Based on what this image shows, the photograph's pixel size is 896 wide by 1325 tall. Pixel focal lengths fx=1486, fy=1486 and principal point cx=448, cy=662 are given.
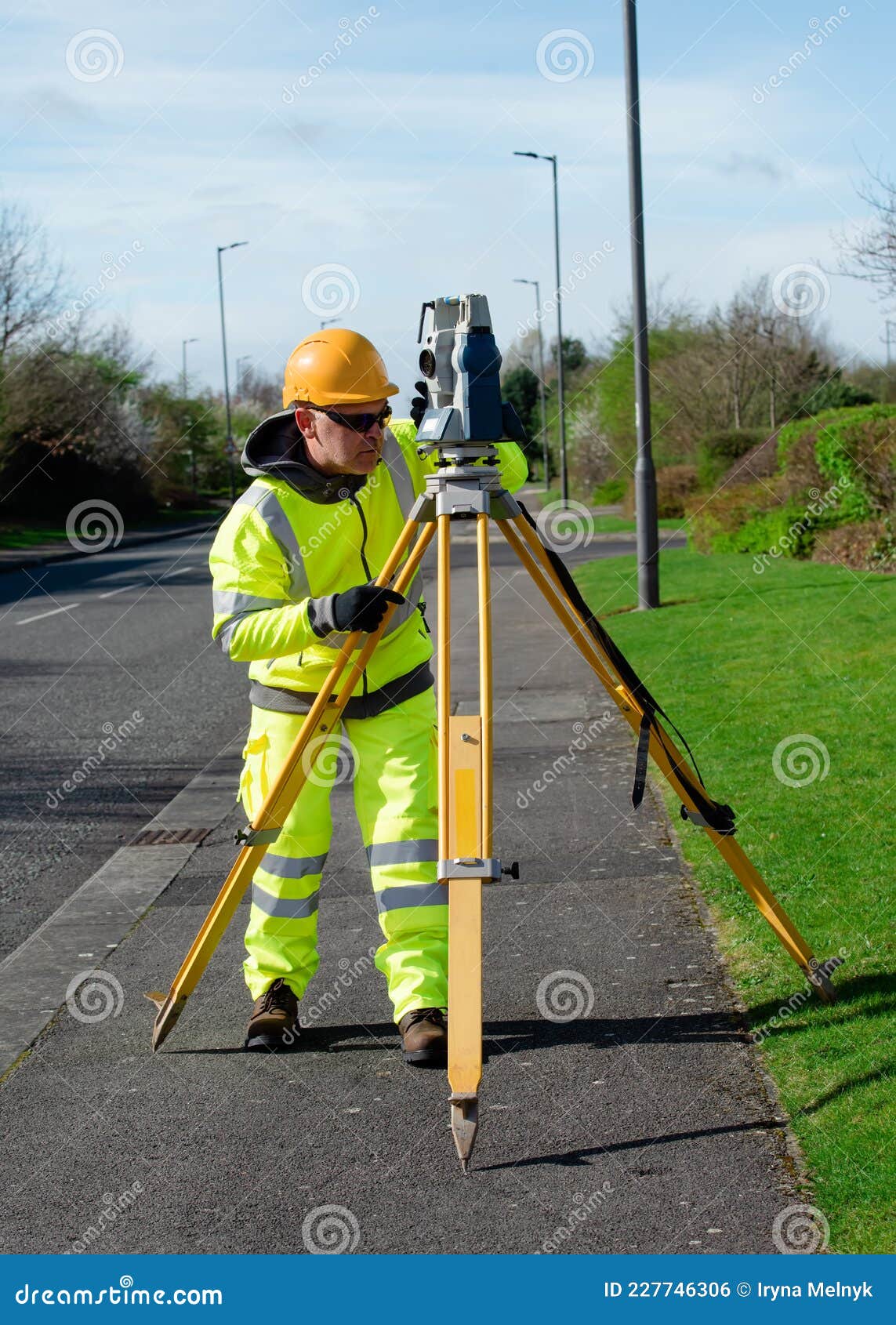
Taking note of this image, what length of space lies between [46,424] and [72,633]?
1091 inches

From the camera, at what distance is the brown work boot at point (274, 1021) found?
171 inches

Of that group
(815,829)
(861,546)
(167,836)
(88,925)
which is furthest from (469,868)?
(861,546)

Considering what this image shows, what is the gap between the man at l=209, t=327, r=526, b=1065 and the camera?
13.6ft

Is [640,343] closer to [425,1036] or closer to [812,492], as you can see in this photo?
[812,492]

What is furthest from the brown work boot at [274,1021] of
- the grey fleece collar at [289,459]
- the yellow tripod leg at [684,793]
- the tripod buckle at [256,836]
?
the grey fleece collar at [289,459]

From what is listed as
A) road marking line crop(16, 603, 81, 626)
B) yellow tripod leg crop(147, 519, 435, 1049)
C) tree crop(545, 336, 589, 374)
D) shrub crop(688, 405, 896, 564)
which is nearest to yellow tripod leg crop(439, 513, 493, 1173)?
yellow tripod leg crop(147, 519, 435, 1049)

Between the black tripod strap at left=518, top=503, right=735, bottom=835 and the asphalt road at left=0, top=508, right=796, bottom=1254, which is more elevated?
the black tripod strap at left=518, top=503, right=735, bottom=835

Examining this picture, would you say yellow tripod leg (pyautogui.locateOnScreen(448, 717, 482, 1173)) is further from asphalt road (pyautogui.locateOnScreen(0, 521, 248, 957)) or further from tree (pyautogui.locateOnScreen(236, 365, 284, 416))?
tree (pyautogui.locateOnScreen(236, 365, 284, 416))

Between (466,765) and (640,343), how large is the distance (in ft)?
38.9

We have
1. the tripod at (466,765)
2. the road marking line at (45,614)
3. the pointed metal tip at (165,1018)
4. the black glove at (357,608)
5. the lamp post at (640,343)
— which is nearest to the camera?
the tripod at (466,765)

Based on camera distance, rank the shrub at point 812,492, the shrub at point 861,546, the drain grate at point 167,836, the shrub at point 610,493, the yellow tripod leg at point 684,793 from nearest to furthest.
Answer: the yellow tripod leg at point 684,793
the drain grate at point 167,836
the shrub at point 861,546
the shrub at point 812,492
the shrub at point 610,493

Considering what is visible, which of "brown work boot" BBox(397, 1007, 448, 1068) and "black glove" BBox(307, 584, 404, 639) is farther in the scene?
"brown work boot" BBox(397, 1007, 448, 1068)

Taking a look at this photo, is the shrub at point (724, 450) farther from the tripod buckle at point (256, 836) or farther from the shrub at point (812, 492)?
the tripod buckle at point (256, 836)

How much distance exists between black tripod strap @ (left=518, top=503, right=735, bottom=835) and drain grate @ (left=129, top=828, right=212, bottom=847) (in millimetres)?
3186
